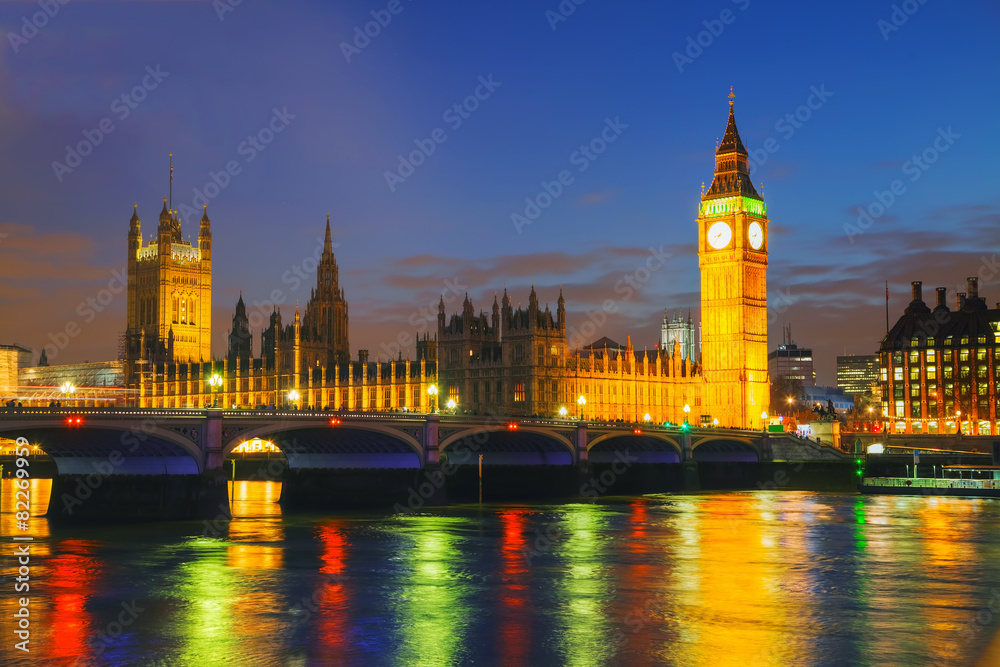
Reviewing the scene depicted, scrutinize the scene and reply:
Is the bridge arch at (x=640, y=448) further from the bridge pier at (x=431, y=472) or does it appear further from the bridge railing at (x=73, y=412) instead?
the bridge railing at (x=73, y=412)

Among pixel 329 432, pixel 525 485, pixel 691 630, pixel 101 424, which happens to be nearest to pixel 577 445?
pixel 525 485

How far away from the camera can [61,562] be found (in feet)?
145

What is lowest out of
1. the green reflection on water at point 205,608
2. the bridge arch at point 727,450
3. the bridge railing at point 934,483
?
the bridge railing at point 934,483

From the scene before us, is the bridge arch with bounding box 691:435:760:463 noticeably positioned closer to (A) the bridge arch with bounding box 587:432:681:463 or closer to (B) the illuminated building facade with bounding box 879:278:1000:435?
(A) the bridge arch with bounding box 587:432:681:463

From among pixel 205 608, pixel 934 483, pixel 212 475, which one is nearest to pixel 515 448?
pixel 934 483

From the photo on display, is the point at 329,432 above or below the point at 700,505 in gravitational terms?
above

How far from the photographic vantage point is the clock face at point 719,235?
139 meters

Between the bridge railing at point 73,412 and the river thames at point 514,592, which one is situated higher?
the bridge railing at point 73,412

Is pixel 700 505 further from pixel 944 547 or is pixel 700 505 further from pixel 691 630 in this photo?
pixel 691 630

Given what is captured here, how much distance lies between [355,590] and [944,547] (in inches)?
1020

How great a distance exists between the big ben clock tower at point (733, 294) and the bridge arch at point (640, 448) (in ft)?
108

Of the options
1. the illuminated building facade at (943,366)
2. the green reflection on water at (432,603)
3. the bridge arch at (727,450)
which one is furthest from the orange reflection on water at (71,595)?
the illuminated building facade at (943,366)

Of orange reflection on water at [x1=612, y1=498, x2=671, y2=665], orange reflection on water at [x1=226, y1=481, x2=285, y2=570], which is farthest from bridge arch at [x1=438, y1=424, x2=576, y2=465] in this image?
orange reflection on water at [x1=612, y1=498, x2=671, y2=665]

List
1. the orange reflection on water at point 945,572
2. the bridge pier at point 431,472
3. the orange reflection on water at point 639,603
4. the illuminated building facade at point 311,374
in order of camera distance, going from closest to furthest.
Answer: the orange reflection on water at point 639,603 < the orange reflection on water at point 945,572 < the bridge pier at point 431,472 < the illuminated building facade at point 311,374
